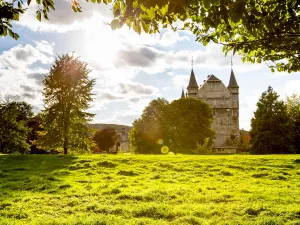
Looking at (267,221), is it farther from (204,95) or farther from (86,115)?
(204,95)

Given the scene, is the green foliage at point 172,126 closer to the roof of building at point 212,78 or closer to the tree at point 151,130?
the tree at point 151,130

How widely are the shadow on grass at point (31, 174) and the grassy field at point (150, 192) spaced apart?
46mm

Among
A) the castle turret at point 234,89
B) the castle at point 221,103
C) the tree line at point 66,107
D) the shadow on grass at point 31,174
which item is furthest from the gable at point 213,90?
the shadow on grass at point 31,174

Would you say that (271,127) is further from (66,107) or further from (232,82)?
(66,107)

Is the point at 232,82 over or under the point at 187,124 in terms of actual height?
over

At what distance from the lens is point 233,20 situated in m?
4.71

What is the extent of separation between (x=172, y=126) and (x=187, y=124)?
12.7 ft

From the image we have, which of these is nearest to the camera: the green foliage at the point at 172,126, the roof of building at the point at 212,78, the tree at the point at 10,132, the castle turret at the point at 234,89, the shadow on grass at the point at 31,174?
the shadow on grass at the point at 31,174

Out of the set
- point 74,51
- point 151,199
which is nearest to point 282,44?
point 151,199

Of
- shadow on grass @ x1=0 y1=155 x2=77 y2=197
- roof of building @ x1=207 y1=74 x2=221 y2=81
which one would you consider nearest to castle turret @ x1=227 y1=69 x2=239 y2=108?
roof of building @ x1=207 y1=74 x2=221 y2=81

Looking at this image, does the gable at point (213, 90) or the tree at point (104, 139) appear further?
the tree at point (104, 139)

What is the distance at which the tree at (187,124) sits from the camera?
208ft

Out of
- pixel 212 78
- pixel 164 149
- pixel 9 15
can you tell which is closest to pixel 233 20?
pixel 9 15

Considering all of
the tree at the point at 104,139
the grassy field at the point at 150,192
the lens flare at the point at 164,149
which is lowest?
the grassy field at the point at 150,192
